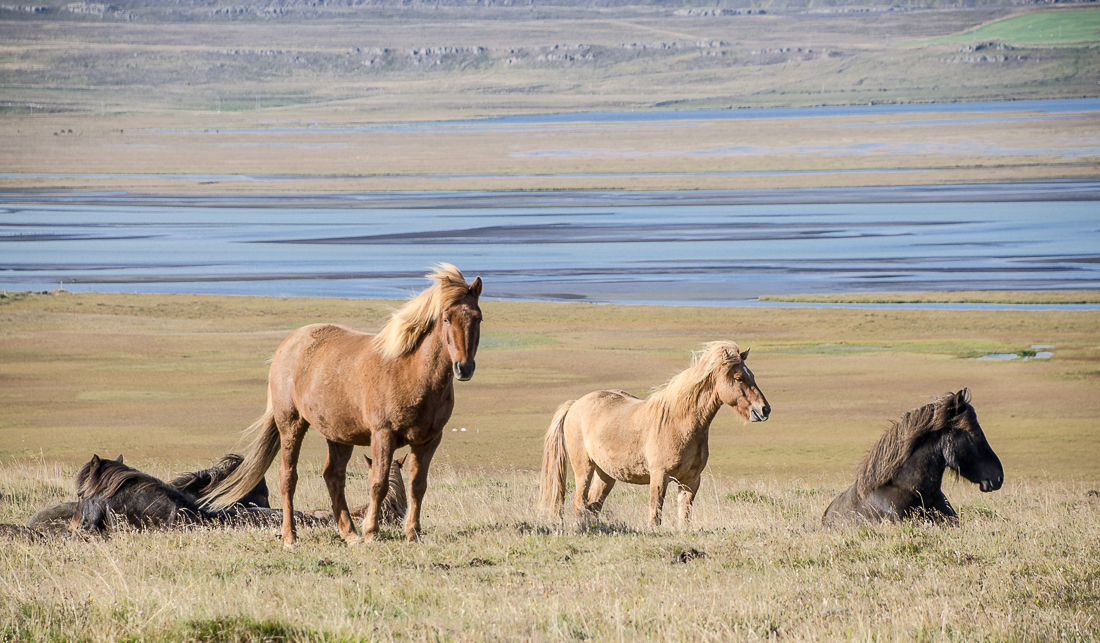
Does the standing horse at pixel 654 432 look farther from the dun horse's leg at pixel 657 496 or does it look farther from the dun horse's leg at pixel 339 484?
the dun horse's leg at pixel 339 484

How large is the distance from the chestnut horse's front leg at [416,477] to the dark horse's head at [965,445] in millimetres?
4307

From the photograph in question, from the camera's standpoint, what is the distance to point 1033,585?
687 cm

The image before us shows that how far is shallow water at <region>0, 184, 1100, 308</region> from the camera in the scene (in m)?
39.1

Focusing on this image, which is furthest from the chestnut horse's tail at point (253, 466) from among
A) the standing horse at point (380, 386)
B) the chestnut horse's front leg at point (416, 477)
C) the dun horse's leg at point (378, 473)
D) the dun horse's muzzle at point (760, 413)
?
the dun horse's muzzle at point (760, 413)

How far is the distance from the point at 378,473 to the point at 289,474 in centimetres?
94

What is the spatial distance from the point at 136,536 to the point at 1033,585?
21.5 feet

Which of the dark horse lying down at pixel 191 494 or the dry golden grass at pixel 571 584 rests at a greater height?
the dry golden grass at pixel 571 584

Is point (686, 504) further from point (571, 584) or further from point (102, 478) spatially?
point (102, 478)

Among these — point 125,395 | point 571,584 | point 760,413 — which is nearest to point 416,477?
point 571,584

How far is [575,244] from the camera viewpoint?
49375mm

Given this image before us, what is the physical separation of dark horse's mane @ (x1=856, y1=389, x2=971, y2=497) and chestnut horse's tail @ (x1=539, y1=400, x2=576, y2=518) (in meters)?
2.84

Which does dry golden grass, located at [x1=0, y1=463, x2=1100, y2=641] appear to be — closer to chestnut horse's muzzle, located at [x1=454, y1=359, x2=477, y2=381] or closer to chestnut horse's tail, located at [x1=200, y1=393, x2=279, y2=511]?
chestnut horse's tail, located at [x1=200, y1=393, x2=279, y2=511]

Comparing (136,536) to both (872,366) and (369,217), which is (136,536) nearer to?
(872,366)

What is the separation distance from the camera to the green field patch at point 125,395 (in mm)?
23484
